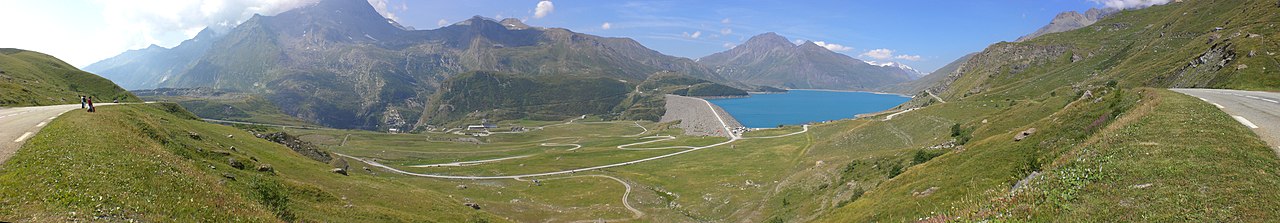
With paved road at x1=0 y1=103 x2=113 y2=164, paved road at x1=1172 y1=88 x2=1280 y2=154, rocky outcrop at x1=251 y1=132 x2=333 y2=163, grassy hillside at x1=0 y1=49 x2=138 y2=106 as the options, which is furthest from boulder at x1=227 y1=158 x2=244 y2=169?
grassy hillside at x1=0 y1=49 x2=138 y2=106

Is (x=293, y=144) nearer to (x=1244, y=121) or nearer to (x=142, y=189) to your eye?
(x=142, y=189)

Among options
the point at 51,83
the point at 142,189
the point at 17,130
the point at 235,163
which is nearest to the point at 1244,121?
the point at 142,189

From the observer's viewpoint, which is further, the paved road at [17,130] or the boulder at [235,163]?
the boulder at [235,163]

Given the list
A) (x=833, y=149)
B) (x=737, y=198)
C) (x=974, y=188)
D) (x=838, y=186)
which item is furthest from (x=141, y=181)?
(x=833, y=149)

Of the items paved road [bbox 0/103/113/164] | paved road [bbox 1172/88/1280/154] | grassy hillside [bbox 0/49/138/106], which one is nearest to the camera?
paved road [bbox 1172/88/1280/154]

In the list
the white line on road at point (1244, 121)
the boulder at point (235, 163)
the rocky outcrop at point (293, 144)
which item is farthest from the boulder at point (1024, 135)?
the rocky outcrop at point (293, 144)

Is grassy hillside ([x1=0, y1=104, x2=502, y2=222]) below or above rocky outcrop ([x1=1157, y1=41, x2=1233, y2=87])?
below

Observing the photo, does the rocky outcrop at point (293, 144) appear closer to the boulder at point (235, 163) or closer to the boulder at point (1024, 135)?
the boulder at point (235, 163)

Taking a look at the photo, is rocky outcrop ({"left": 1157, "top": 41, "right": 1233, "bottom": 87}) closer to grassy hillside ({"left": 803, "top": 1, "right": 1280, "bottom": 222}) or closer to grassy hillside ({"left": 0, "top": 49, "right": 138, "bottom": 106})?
grassy hillside ({"left": 803, "top": 1, "right": 1280, "bottom": 222})
